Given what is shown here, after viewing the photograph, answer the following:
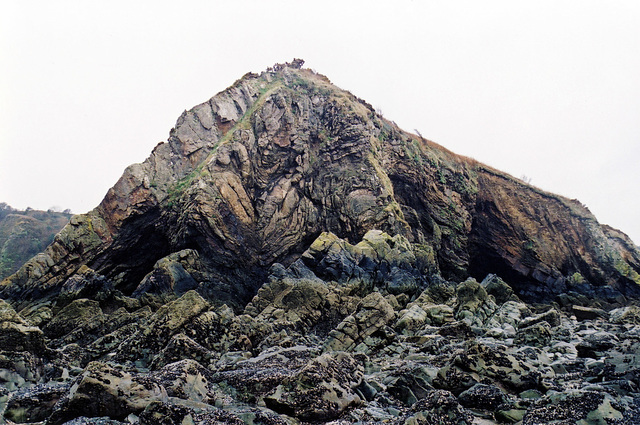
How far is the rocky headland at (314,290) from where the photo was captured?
6.55 m

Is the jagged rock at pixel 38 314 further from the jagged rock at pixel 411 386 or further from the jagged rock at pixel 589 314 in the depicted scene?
the jagged rock at pixel 589 314

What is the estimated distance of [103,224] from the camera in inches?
1141

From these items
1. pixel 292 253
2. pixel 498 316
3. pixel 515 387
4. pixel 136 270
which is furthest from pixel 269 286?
pixel 515 387

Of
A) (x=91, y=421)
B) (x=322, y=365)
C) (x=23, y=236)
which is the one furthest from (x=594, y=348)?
(x=23, y=236)

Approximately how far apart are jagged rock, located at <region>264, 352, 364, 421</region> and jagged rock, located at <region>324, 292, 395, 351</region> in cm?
623

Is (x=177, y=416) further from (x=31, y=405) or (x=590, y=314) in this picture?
(x=590, y=314)

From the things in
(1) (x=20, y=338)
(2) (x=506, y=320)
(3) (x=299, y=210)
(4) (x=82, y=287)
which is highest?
(3) (x=299, y=210)

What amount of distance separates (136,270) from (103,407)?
2753cm

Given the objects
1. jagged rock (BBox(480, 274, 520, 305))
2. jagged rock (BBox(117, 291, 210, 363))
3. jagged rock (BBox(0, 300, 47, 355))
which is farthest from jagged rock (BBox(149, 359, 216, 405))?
jagged rock (BBox(480, 274, 520, 305))

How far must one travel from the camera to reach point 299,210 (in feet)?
104

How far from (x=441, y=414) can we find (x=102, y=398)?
186 inches

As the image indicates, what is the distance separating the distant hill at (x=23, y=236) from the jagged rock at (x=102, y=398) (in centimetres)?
5311

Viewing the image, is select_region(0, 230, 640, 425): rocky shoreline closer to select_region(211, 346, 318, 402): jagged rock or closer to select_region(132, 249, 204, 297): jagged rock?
select_region(211, 346, 318, 402): jagged rock

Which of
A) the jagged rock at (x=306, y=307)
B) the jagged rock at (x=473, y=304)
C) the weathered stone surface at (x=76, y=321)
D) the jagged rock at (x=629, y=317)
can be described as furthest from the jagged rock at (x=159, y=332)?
the jagged rock at (x=629, y=317)
